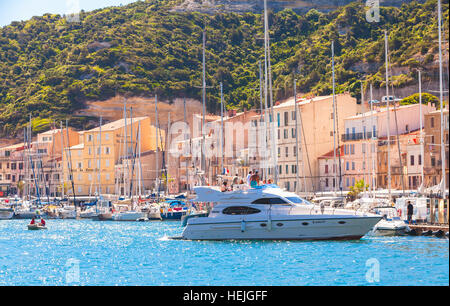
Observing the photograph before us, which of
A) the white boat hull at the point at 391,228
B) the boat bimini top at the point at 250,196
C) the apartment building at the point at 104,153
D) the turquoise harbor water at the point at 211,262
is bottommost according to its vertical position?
the turquoise harbor water at the point at 211,262

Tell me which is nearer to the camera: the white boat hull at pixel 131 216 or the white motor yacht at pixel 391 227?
the white motor yacht at pixel 391 227

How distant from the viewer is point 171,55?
5202 inches

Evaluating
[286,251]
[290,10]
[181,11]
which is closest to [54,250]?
[286,251]

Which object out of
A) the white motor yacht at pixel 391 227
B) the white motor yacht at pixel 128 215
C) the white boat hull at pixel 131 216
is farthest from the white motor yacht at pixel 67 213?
the white motor yacht at pixel 391 227

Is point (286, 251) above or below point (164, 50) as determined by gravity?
below

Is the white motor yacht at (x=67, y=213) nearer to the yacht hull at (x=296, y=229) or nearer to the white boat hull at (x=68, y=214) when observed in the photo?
the white boat hull at (x=68, y=214)

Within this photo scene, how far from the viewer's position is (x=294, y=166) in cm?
6625

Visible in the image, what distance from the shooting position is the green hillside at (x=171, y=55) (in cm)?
9576

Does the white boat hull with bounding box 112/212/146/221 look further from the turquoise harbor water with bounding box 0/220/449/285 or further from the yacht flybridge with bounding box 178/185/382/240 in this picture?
the yacht flybridge with bounding box 178/185/382/240

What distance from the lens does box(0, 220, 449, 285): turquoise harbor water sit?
16797mm

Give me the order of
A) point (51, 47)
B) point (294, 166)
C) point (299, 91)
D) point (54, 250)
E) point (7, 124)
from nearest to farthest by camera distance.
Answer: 1. point (54, 250)
2. point (294, 166)
3. point (299, 91)
4. point (7, 124)
5. point (51, 47)

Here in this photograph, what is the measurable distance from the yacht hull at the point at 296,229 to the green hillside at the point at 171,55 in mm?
50565

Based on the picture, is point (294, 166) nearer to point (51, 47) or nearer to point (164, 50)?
point (164, 50)

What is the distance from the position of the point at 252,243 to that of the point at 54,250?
30.5 feet
